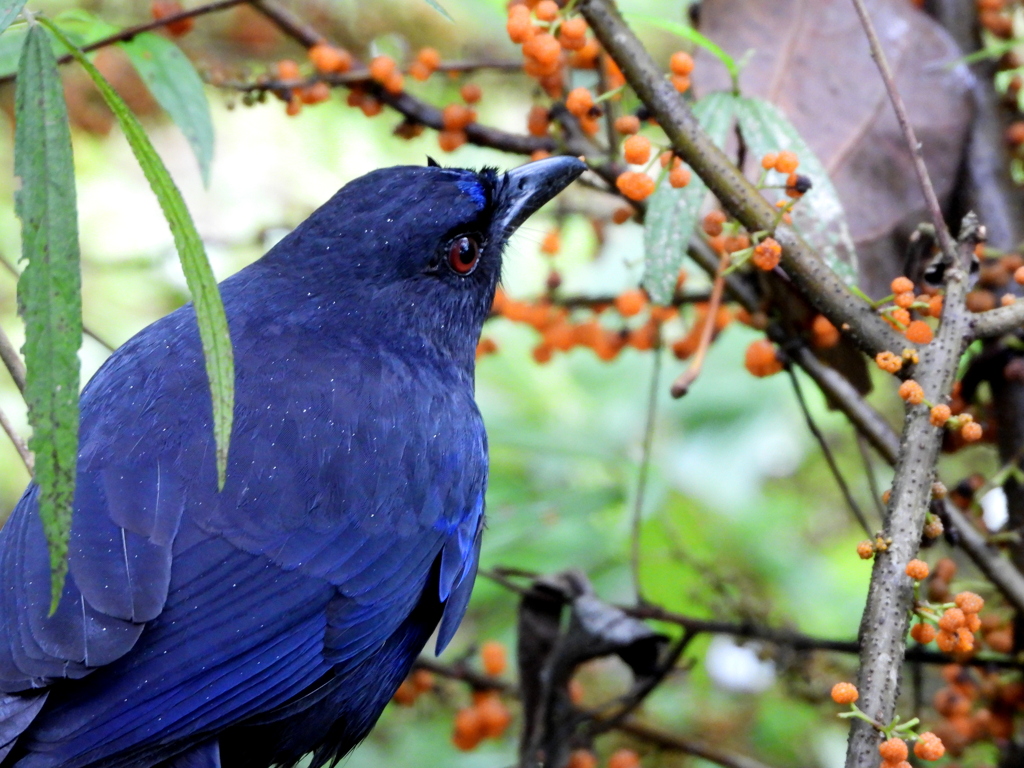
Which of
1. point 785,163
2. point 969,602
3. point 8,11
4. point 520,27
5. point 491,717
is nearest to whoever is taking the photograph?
point 8,11

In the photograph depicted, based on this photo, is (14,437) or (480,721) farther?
(480,721)

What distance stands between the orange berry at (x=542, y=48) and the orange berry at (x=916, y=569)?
1.06 meters

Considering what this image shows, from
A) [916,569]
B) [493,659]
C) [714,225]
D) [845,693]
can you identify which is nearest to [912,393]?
[916,569]

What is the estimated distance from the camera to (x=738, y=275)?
253 cm

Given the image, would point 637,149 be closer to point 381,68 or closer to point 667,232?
point 667,232

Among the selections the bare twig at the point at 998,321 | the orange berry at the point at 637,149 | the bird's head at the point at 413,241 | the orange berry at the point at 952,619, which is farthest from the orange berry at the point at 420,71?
the orange berry at the point at 952,619

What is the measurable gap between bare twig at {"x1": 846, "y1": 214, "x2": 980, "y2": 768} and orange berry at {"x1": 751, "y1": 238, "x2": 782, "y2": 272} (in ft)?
0.85

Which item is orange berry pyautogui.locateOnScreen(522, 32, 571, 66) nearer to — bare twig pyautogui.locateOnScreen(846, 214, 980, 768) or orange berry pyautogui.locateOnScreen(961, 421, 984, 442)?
bare twig pyautogui.locateOnScreen(846, 214, 980, 768)

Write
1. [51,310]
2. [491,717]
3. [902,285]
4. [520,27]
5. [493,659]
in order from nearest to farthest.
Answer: [51,310] → [902,285] → [520,27] → [491,717] → [493,659]

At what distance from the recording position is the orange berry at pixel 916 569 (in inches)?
61.4

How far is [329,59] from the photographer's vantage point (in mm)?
2518

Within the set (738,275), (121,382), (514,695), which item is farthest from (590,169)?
(514,695)

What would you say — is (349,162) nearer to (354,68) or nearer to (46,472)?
(354,68)

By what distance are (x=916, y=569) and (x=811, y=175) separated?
89 centimetres
